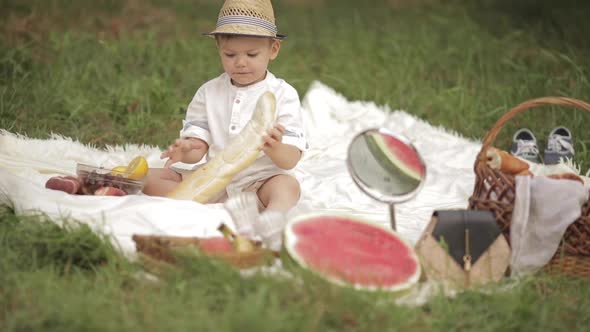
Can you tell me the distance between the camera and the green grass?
2.32 meters

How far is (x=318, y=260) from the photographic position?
97.9 inches

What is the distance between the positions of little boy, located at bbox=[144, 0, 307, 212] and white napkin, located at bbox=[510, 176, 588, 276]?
965 mm

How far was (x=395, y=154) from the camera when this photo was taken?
8.98ft

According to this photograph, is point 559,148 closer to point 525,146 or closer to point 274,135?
point 525,146

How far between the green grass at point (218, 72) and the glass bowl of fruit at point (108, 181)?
12.8 inches

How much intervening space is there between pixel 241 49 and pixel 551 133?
204cm

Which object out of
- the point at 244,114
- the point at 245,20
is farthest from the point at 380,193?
the point at 245,20

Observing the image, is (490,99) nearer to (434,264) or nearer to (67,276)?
(434,264)

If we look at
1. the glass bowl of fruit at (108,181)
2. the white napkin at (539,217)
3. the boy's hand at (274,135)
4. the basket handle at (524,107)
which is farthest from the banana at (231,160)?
the white napkin at (539,217)

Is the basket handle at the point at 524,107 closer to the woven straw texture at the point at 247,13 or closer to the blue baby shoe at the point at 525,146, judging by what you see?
the woven straw texture at the point at 247,13

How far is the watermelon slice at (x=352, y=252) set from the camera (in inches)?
96.6

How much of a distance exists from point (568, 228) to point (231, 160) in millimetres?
1365

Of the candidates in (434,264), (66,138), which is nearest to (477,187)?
(434,264)

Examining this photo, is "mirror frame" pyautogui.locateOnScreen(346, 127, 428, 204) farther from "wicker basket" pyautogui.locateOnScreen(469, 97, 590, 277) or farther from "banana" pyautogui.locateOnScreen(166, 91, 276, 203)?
"banana" pyautogui.locateOnScreen(166, 91, 276, 203)
